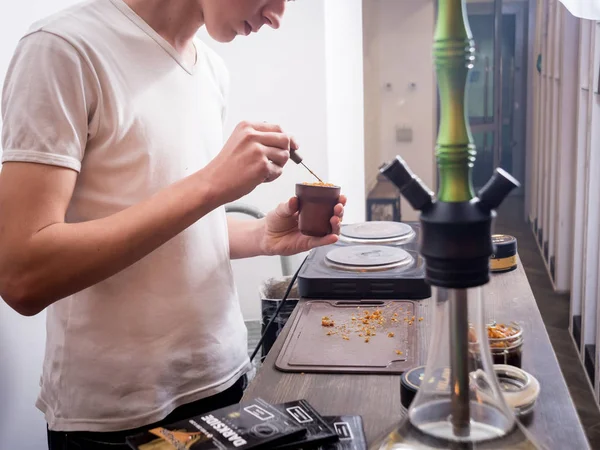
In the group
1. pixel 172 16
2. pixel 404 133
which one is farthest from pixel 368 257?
pixel 404 133

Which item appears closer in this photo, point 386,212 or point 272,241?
point 272,241

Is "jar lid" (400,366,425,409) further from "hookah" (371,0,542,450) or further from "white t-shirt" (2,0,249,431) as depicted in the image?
"white t-shirt" (2,0,249,431)

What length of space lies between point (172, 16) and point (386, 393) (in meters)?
0.77

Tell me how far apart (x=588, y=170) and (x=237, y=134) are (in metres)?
2.65

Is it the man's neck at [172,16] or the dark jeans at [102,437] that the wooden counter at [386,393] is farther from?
the man's neck at [172,16]

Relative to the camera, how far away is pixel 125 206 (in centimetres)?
121

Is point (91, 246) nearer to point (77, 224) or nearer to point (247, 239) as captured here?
point (77, 224)

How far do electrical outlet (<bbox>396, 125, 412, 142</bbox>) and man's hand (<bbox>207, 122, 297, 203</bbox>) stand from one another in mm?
5622

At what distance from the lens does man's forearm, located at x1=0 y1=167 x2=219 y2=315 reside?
1.08 metres

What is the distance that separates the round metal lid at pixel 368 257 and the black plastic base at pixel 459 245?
105 cm

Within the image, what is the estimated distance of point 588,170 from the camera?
339cm

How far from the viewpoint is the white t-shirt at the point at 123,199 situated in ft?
3.61

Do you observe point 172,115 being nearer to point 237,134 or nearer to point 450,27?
point 237,134

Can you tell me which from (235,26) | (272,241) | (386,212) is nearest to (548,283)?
(386,212)
